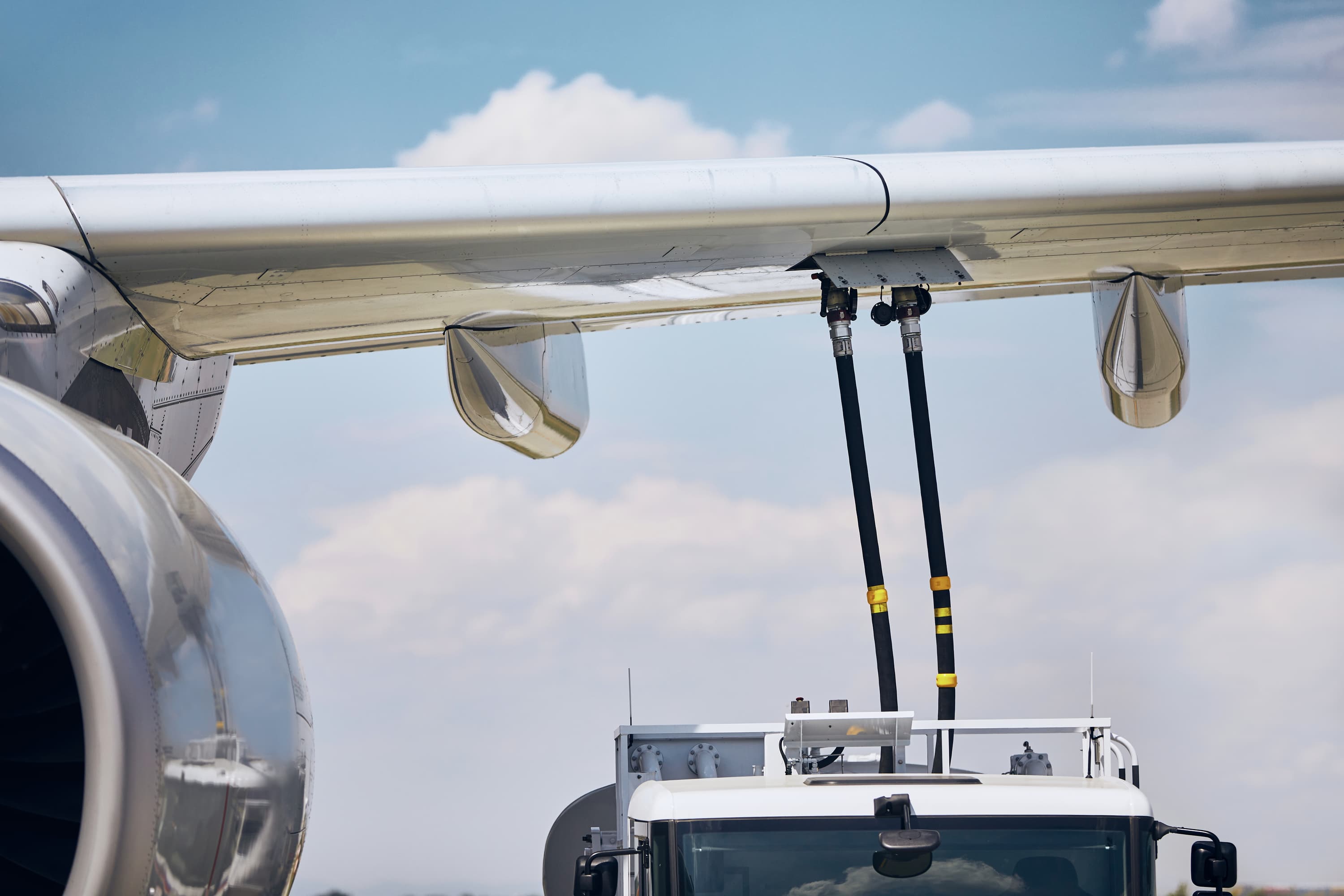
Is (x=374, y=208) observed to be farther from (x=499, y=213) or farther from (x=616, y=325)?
(x=616, y=325)

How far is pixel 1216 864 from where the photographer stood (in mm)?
5449

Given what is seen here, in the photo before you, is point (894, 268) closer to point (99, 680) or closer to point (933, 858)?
point (933, 858)

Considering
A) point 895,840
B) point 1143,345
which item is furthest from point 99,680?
→ point 1143,345

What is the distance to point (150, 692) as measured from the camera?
3455 mm

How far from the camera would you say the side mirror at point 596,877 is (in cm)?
547

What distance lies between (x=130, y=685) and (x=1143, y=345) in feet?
15.9

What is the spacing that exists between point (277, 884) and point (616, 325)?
3708mm

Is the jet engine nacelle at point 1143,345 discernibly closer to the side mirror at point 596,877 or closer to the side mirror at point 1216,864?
the side mirror at point 1216,864

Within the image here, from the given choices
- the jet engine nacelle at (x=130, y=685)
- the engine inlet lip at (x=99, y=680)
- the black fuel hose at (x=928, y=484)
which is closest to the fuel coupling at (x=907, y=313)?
the black fuel hose at (x=928, y=484)

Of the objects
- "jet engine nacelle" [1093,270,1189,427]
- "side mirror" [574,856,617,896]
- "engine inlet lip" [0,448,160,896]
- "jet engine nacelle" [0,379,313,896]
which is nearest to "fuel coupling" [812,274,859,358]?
"jet engine nacelle" [1093,270,1189,427]

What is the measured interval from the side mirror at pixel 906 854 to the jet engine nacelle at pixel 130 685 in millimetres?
2120

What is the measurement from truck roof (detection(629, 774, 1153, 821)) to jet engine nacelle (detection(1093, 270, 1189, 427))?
82.6 inches

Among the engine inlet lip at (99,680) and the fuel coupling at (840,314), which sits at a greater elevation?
the fuel coupling at (840,314)

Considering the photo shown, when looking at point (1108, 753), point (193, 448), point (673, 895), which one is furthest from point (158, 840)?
point (1108, 753)
